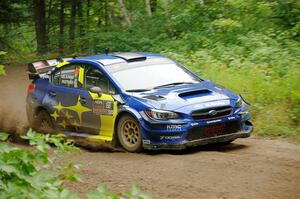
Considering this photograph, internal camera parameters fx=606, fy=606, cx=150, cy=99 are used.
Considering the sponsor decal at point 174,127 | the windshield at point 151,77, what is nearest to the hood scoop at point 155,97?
the windshield at point 151,77

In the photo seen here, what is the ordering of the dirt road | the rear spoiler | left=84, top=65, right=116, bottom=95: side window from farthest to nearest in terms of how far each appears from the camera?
the rear spoiler, left=84, top=65, right=116, bottom=95: side window, the dirt road

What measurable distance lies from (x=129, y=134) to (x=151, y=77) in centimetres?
124

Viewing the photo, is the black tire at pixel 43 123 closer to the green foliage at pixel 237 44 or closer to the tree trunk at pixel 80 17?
the green foliage at pixel 237 44

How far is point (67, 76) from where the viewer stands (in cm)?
1134

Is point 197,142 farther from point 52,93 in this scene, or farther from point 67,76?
point 52,93

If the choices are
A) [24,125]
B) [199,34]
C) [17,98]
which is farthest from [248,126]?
[199,34]

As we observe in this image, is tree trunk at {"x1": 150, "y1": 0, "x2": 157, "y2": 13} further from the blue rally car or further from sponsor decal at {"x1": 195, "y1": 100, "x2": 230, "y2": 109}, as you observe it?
sponsor decal at {"x1": 195, "y1": 100, "x2": 230, "y2": 109}

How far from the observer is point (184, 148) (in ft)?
30.9

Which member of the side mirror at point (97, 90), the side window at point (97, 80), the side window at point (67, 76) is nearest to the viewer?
the side mirror at point (97, 90)

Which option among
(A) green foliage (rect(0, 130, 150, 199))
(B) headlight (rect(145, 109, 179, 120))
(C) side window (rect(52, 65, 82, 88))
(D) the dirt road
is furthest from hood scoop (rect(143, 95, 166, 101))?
(A) green foliage (rect(0, 130, 150, 199))

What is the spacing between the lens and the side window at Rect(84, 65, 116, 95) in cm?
1036

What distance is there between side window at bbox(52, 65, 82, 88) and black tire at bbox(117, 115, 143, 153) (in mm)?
1414

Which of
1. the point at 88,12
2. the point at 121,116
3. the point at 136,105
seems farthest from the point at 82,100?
the point at 88,12

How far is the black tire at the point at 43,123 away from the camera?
1153 centimetres
